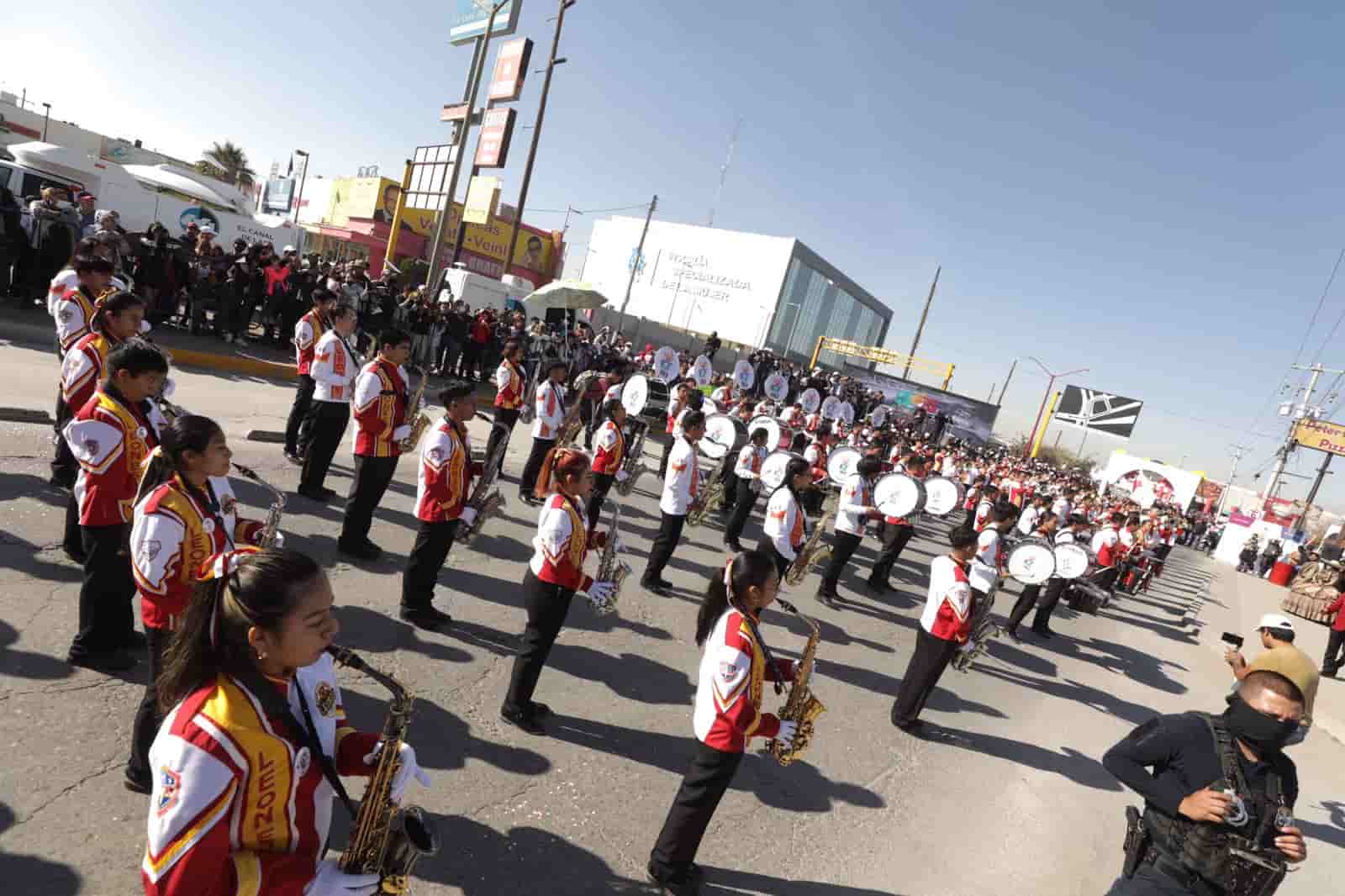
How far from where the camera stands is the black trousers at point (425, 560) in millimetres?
5418

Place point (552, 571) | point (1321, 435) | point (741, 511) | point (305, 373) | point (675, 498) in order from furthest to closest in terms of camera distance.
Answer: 1. point (1321, 435)
2. point (741, 511)
3. point (305, 373)
4. point (675, 498)
5. point (552, 571)

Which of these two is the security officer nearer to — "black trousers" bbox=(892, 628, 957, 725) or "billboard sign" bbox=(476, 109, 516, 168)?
"black trousers" bbox=(892, 628, 957, 725)

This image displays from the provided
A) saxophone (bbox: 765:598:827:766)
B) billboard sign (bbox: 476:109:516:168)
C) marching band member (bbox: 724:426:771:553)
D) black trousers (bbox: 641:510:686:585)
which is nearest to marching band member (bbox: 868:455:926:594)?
marching band member (bbox: 724:426:771:553)

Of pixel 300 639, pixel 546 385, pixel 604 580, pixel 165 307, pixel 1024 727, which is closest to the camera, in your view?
pixel 300 639

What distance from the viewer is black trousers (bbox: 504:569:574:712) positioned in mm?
4383

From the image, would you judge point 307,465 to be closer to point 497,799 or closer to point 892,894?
point 497,799

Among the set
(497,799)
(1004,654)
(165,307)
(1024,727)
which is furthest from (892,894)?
(165,307)

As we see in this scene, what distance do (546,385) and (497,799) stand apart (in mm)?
6036

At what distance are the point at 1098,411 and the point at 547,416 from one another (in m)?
45.5

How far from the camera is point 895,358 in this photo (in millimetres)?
39031

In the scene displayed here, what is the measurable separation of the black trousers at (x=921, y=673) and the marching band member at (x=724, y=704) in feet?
8.36

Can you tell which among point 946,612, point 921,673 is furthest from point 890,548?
point 946,612

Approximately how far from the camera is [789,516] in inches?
273

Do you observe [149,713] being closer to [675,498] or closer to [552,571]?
[552,571]
